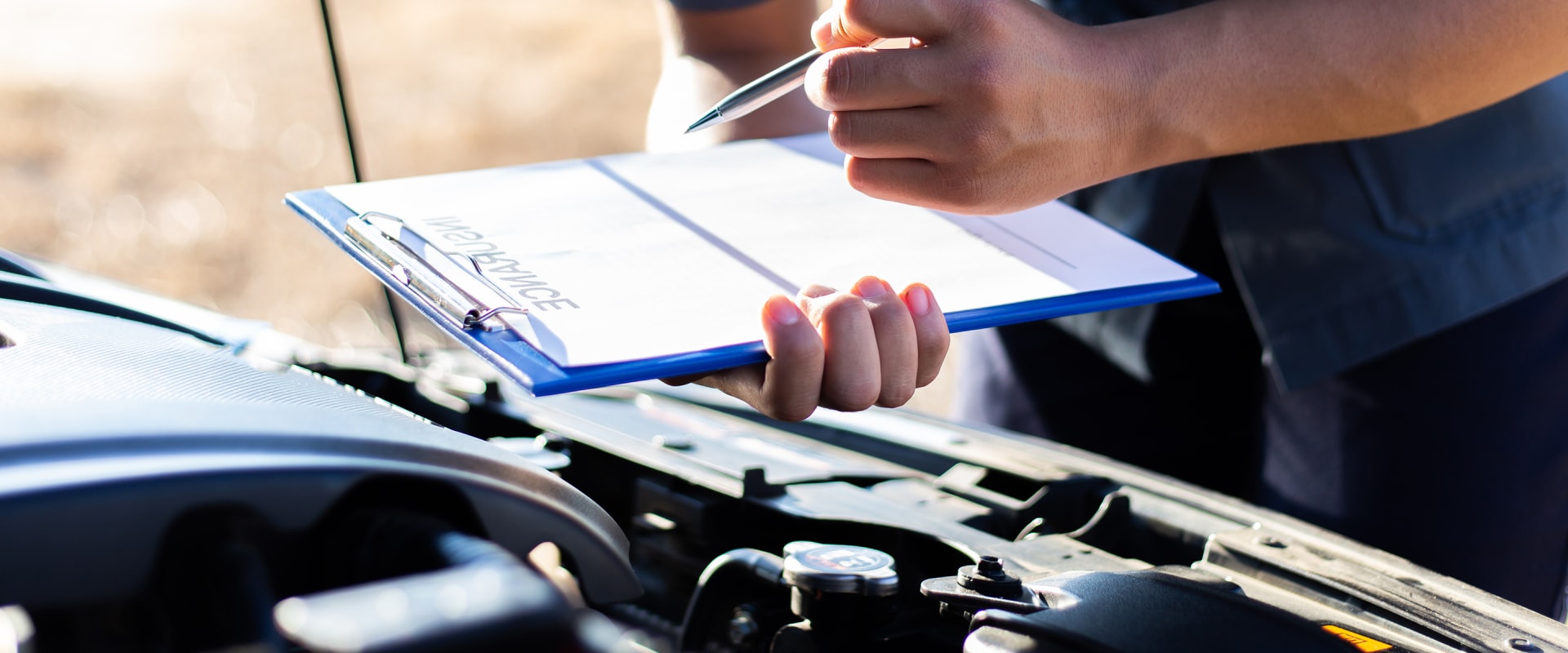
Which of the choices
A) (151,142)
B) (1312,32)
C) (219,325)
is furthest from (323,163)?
(1312,32)

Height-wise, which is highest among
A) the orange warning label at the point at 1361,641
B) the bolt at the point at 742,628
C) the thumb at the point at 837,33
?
the thumb at the point at 837,33

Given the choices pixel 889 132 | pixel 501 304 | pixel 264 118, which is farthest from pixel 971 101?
pixel 264 118

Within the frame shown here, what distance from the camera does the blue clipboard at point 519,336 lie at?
0.52 m

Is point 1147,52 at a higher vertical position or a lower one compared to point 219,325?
higher

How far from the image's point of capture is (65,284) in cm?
79

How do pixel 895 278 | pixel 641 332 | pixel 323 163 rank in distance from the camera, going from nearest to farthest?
pixel 641 332 → pixel 895 278 → pixel 323 163

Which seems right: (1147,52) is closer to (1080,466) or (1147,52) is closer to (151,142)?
(1080,466)

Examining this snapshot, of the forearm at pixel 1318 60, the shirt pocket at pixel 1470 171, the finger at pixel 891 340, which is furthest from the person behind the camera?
the shirt pocket at pixel 1470 171

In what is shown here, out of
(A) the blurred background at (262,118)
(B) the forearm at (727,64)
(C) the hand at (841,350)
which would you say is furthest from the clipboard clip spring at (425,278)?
(A) the blurred background at (262,118)

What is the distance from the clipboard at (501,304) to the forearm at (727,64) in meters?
0.29

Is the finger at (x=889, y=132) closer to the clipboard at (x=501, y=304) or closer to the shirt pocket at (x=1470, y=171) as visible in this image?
the clipboard at (x=501, y=304)

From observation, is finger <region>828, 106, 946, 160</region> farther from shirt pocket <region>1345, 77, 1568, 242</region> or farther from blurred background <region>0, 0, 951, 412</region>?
blurred background <region>0, 0, 951, 412</region>

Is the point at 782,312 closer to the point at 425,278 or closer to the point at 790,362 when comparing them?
the point at 790,362

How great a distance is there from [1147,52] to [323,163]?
537 cm
